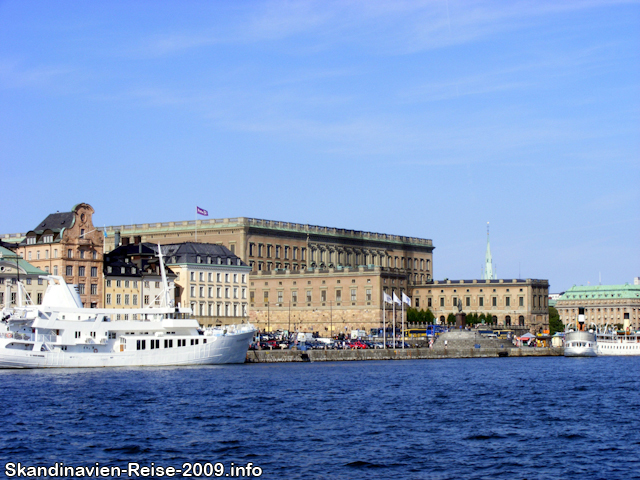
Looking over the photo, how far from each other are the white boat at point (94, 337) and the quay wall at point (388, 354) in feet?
32.1

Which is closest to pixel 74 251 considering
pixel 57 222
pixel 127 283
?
pixel 57 222

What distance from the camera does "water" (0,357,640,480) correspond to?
4316cm

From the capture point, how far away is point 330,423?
5547cm

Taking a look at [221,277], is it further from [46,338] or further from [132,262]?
[46,338]

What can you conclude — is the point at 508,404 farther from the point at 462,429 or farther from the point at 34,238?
the point at 34,238

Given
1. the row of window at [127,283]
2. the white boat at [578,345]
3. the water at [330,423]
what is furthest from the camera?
the white boat at [578,345]

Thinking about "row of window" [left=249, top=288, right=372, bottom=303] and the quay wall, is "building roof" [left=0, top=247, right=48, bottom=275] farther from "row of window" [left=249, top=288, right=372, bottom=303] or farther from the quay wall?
"row of window" [left=249, top=288, right=372, bottom=303]

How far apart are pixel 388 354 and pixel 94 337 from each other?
42.5 metres

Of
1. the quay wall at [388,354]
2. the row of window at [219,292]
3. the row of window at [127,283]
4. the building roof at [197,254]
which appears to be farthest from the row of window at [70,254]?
the quay wall at [388,354]

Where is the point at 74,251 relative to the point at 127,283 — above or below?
above

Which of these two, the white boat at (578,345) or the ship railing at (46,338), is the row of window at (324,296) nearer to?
the white boat at (578,345)

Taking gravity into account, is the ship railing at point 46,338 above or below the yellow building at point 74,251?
below

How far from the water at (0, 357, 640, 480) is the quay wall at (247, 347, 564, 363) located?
2351cm

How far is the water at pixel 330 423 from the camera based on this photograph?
43.2 metres
